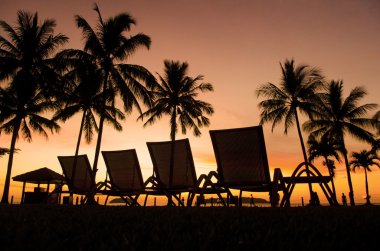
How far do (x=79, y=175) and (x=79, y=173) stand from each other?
2.9 inches

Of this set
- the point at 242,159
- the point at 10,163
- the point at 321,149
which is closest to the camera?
the point at 242,159

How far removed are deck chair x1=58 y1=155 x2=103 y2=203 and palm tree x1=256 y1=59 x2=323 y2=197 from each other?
18.5 metres

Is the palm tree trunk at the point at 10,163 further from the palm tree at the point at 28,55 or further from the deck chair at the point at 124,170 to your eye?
the deck chair at the point at 124,170

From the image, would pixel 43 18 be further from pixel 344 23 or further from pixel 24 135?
pixel 344 23

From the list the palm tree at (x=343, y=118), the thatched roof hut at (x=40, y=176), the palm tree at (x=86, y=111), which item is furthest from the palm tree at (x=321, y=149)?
the thatched roof hut at (x=40, y=176)

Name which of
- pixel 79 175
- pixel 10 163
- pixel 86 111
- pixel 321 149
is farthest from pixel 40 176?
pixel 321 149

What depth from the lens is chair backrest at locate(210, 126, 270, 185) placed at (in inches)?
215

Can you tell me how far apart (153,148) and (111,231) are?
20.6ft

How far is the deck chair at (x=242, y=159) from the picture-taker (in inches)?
214

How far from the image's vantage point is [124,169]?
8.09m

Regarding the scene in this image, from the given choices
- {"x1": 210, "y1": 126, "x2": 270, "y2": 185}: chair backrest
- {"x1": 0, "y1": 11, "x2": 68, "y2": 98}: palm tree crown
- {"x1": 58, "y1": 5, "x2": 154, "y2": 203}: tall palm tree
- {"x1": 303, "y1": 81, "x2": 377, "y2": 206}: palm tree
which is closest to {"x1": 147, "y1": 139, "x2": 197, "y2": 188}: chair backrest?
{"x1": 210, "y1": 126, "x2": 270, "y2": 185}: chair backrest

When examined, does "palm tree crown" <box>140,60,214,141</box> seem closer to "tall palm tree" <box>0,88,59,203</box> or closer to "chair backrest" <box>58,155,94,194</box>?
"tall palm tree" <box>0,88,59,203</box>

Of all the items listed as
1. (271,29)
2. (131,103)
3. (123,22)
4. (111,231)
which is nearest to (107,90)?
(131,103)

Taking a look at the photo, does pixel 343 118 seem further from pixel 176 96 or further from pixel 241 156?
pixel 241 156
